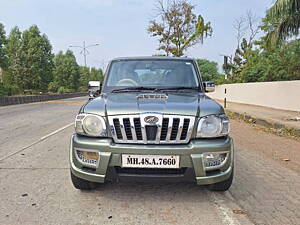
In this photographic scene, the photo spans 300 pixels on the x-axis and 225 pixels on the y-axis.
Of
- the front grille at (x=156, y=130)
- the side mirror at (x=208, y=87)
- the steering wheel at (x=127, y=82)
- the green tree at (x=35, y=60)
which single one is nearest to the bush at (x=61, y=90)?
the green tree at (x=35, y=60)

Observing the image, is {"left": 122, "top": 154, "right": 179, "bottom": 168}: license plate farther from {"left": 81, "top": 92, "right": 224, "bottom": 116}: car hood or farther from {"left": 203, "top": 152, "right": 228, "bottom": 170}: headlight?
{"left": 81, "top": 92, "right": 224, "bottom": 116}: car hood

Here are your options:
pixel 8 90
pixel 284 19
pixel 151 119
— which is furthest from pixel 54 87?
pixel 151 119

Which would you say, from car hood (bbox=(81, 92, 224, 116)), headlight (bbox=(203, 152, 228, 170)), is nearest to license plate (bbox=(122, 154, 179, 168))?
headlight (bbox=(203, 152, 228, 170))

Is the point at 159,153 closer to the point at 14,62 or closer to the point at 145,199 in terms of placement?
the point at 145,199

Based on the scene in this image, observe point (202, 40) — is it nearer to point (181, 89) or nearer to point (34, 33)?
point (34, 33)

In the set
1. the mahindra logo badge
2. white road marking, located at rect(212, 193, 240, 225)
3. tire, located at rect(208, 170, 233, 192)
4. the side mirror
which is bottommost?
white road marking, located at rect(212, 193, 240, 225)

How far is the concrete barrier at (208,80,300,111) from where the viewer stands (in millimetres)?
13277

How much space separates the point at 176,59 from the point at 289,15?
8132 millimetres

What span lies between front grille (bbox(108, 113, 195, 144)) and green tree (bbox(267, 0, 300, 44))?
29.9 ft

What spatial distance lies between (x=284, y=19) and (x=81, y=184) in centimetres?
1076

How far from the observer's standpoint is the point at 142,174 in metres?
2.87

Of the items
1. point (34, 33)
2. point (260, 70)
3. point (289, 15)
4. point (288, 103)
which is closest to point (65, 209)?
point (289, 15)

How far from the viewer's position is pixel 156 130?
9.41 feet

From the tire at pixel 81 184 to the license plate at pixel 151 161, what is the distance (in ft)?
2.71
